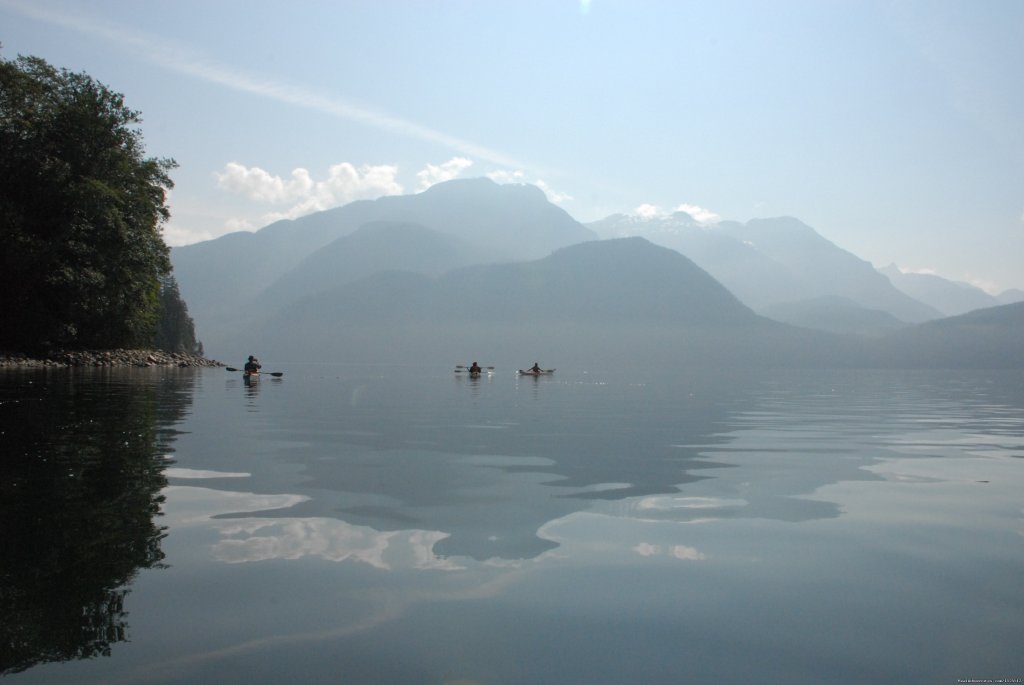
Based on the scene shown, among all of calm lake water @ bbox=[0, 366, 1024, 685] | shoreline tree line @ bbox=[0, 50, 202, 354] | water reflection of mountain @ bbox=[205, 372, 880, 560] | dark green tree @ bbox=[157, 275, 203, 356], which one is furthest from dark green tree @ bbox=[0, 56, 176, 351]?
dark green tree @ bbox=[157, 275, 203, 356]

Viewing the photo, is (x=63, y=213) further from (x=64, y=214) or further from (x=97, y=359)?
(x=97, y=359)

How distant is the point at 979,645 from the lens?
5.52 metres

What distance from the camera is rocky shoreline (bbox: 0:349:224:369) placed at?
50969 mm

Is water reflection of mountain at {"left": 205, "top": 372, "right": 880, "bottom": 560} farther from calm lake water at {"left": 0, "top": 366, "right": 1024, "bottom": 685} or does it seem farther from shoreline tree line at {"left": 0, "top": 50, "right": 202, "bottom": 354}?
shoreline tree line at {"left": 0, "top": 50, "right": 202, "bottom": 354}

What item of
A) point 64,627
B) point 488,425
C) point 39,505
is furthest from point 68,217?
point 64,627

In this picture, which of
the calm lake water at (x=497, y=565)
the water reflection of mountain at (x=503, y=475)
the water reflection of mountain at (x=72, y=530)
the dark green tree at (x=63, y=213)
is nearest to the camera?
the calm lake water at (x=497, y=565)

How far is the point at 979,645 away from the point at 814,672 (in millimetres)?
1550

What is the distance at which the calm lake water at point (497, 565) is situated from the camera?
5109 millimetres

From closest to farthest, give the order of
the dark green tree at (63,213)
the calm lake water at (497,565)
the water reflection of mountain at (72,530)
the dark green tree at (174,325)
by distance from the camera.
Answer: the calm lake water at (497,565)
the water reflection of mountain at (72,530)
the dark green tree at (63,213)
the dark green tree at (174,325)

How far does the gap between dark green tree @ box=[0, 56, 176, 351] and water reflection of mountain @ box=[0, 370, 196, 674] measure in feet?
125

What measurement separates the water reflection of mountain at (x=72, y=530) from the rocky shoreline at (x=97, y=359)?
38744 mm

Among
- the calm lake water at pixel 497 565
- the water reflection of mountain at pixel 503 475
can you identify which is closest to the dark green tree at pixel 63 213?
the water reflection of mountain at pixel 503 475

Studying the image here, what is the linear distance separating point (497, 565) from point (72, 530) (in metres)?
4.63

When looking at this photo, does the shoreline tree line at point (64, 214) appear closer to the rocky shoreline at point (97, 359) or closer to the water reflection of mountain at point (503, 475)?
the rocky shoreline at point (97, 359)
